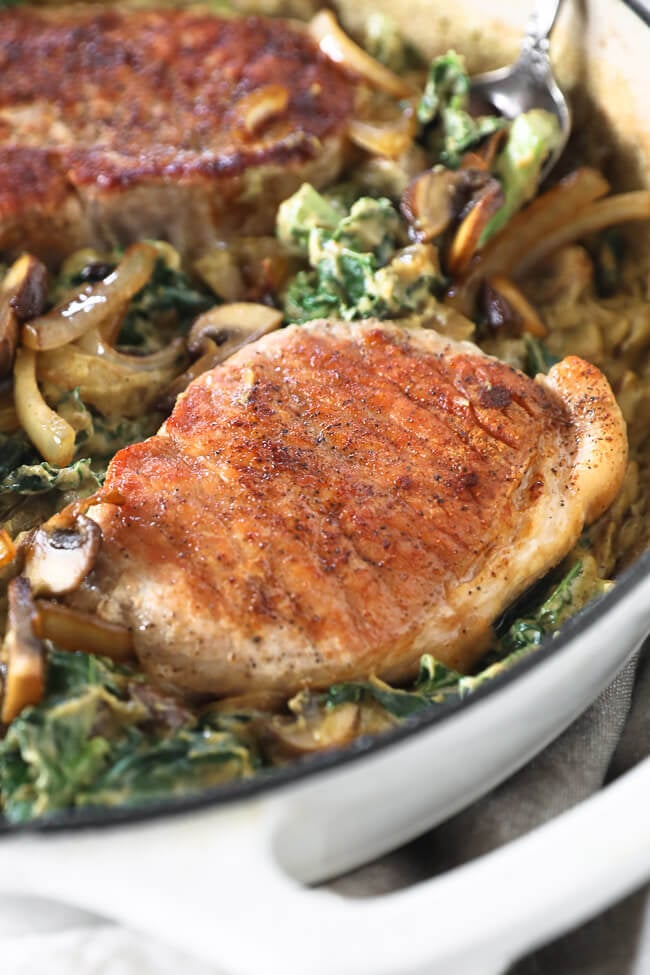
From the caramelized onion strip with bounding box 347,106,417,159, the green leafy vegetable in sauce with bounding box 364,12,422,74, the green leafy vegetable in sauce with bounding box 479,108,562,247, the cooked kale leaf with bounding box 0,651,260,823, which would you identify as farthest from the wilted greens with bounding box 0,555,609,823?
the green leafy vegetable in sauce with bounding box 364,12,422,74

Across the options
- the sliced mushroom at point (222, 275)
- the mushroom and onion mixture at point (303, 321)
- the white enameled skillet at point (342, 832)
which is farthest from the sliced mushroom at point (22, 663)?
the sliced mushroom at point (222, 275)

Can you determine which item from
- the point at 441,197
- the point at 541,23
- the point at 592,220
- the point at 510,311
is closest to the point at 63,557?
the point at 510,311

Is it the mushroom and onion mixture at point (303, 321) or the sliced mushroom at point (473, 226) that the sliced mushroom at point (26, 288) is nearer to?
the mushroom and onion mixture at point (303, 321)

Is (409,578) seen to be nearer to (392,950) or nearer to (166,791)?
(166,791)

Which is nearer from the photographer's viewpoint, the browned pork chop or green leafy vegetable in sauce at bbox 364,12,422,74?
the browned pork chop

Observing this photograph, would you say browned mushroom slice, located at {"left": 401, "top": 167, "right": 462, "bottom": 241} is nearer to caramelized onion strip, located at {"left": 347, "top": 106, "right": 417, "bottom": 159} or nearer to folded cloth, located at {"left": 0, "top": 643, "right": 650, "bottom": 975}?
caramelized onion strip, located at {"left": 347, "top": 106, "right": 417, "bottom": 159}

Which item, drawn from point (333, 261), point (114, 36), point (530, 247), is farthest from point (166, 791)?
point (114, 36)
